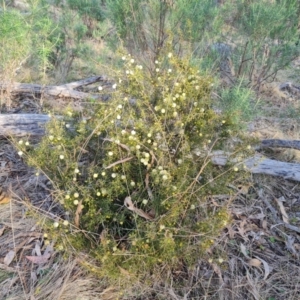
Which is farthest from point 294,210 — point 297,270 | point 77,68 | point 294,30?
point 77,68

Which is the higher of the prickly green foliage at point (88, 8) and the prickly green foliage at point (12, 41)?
the prickly green foliage at point (12, 41)

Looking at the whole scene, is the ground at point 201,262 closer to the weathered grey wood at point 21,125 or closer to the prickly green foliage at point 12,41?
the weathered grey wood at point 21,125

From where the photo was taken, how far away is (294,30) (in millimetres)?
4816

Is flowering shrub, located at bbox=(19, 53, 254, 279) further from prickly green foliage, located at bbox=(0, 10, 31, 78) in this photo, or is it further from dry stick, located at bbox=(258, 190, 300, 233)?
prickly green foliage, located at bbox=(0, 10, 31, 78)

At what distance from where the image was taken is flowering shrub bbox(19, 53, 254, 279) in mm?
2082

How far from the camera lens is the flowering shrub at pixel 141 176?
2.08m

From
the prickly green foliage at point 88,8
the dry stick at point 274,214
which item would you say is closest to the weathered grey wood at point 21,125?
the dry stick at point 274,214

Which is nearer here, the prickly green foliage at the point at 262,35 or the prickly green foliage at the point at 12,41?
the prickly green foliage at the point at 12,41

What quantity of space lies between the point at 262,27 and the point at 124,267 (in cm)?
355

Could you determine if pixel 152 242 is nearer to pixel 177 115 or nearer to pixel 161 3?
pixel 177 115

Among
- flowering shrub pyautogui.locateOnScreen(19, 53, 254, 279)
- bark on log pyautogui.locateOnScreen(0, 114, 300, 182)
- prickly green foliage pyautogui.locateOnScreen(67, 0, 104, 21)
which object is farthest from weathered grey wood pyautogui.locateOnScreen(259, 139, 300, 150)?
prickly green foliage pyautogui.locateOnScreen(67, 0, 104, 21)

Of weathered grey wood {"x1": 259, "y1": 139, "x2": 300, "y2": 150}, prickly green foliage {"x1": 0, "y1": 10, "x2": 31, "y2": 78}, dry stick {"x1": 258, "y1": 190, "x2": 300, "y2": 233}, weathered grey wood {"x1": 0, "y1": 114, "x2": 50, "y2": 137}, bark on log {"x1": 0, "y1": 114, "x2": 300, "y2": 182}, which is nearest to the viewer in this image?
dry stick {"x1": 258, "y1": 190, "x2": 300, "y2": 233}

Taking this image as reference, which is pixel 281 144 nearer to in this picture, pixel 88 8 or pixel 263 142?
pixel 263 142

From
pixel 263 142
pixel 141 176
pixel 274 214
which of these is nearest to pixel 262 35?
pixel 263 142
